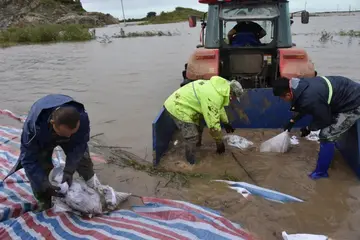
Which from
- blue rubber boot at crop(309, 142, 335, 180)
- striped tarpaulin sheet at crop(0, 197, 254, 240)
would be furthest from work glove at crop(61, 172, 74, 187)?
blue rubber boot at crop(309, 142, 335, 180)

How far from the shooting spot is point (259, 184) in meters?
3.79

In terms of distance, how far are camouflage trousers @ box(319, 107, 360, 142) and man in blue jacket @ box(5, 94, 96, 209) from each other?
2384 millimetres

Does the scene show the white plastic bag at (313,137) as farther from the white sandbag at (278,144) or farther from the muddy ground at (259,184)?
the white sandbag at (278,144)

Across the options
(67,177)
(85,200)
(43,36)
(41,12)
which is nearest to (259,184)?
(85,200)

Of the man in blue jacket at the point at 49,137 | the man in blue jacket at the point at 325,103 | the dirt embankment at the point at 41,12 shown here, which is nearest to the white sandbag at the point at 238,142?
the man in blue jacket at the point at 325,103

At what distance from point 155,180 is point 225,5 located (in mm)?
2942

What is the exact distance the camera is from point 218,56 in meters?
5.25

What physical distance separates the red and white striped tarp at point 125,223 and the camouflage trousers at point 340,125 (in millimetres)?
1475

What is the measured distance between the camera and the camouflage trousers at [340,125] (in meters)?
3.70

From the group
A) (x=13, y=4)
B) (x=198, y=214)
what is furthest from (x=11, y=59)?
(x=13, y=4)

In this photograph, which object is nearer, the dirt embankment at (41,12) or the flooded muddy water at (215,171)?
the flooded muddy water at (215,171)

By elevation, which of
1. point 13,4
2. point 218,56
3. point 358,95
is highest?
point 13,4

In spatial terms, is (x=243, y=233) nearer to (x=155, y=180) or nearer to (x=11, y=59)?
(x=155, y=180)

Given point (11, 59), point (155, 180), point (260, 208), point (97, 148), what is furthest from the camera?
point (11, 59)
